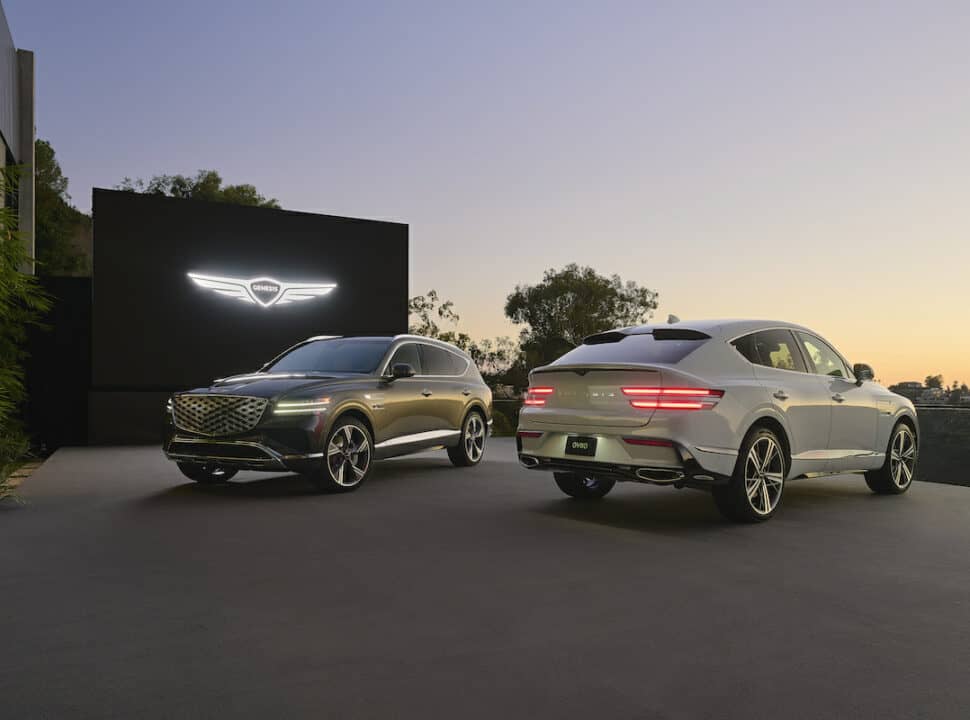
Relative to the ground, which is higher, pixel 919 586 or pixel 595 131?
pixel 595 131

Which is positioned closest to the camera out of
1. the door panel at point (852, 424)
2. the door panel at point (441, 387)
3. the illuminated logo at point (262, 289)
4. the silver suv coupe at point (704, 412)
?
the silver suv coupe at point (704, 412)

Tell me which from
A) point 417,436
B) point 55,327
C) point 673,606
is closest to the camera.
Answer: point 673,606

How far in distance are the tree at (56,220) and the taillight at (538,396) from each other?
1552 inches

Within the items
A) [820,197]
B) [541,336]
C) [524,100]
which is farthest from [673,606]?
[541,336]

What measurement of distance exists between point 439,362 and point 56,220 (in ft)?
130

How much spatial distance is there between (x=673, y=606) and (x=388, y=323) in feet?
51.8

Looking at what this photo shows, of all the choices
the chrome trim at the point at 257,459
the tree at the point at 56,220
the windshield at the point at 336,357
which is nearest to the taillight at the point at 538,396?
the chrome trim at the point at 257,459

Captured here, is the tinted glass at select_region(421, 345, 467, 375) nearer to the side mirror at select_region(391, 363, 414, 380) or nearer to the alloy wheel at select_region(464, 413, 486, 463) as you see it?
the alloy wheel at select_region(464, 413, 486, 463)

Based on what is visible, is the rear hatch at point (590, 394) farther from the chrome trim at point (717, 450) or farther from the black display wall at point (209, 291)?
the black display wall at point (209, 291)

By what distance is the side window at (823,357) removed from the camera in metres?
8.15

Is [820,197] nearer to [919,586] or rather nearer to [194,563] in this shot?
[919,586]

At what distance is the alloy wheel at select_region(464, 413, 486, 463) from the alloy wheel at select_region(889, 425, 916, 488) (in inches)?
217

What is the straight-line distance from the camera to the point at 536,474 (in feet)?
36.2

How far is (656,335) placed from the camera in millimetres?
7383
